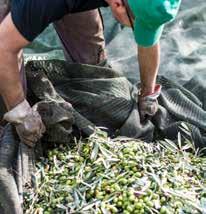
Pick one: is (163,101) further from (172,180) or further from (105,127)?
(172,180)

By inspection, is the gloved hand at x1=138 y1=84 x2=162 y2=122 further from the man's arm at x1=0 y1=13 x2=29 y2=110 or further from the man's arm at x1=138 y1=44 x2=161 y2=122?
the man's arm at x1=0 y1=13 x2=29 y2=110

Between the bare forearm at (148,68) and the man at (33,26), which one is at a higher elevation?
the man at (33,26)

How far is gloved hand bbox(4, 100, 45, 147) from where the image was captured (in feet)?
7.36

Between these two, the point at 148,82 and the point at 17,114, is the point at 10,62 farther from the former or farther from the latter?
the point at 148,82

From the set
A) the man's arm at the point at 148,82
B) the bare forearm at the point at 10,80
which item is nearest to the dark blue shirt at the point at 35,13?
the bare forearm at the point at 10,80

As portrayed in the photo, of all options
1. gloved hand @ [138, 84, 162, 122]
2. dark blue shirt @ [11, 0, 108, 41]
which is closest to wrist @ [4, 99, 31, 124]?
dark blue shirt @ [11, 0, 108, 41]

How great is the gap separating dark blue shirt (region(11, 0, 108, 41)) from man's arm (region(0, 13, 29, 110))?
0.03 m

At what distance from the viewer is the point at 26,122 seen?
2242 mm

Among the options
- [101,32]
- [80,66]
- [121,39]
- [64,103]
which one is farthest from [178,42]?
[64,103]

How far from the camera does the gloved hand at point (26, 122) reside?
224cm

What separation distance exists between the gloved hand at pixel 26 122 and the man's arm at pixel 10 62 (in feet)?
0.13

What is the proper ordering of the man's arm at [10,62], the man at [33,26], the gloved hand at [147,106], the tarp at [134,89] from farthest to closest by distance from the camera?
the gloved hand at [147,106] < the tarp at [134,89] < the man's arm at [10,62] < the man at [33,26]

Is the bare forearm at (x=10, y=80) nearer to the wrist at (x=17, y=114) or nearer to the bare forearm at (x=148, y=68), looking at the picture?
the wrist at (x=17, y=114)

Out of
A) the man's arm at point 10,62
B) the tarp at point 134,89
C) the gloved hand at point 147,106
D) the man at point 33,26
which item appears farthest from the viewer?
the gloved hand at point 147,106
